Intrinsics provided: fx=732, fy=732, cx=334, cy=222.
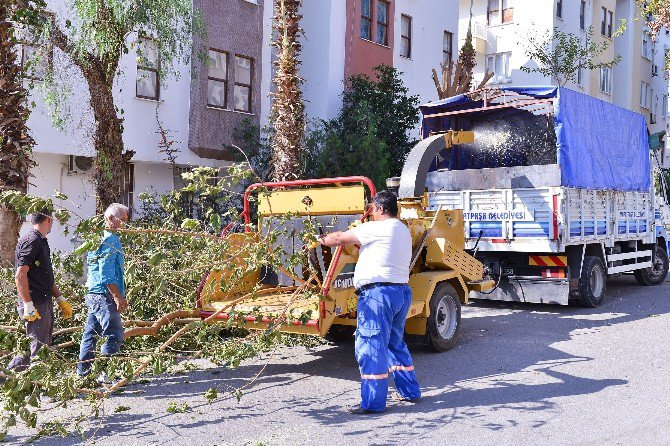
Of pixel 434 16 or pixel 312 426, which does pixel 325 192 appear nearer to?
pixel 312 426

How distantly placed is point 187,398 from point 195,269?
4.03 ft

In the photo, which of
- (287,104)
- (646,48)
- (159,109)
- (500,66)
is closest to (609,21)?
(646,48)

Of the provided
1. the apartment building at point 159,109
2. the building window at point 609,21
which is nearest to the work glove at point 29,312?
the apartment building at point 159,109

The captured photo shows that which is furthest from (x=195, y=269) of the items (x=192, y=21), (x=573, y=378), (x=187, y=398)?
(x=192, y=21)

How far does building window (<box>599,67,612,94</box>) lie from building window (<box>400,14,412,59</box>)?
56.1 ft

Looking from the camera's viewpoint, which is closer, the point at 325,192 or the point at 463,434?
the point at 463,434

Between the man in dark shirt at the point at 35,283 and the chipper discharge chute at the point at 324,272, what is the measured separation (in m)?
1.61

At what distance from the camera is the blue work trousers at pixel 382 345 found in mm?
6301

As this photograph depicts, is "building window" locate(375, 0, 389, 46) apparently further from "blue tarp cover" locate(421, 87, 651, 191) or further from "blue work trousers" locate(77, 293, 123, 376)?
"blue work trousers" locate(77, 293, 123, 376)

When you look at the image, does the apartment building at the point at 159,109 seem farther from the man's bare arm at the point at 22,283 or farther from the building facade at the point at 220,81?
the man's bare arm at the point at 22,283

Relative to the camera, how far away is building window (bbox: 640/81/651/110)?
136 feet

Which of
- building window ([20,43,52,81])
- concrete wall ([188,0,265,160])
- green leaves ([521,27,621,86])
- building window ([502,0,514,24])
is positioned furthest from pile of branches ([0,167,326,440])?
building window ([502,0,514,24])

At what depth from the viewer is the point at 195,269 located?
715cm

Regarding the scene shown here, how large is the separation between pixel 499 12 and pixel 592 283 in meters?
25.9
